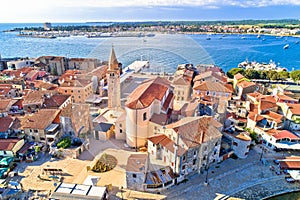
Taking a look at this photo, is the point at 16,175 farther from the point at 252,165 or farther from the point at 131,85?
the point at 131,85

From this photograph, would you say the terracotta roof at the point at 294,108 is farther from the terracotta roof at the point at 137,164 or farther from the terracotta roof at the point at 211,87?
the terracotta roof at the point at 137,164

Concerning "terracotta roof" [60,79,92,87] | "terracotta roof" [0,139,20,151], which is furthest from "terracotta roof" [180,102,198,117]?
"terracotta roof" [60,79,92,87]

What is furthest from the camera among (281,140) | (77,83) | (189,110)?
(77,83)

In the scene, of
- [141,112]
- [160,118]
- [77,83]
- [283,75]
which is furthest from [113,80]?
[283,75]

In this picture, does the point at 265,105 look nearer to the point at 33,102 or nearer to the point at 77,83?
the point at 77,83

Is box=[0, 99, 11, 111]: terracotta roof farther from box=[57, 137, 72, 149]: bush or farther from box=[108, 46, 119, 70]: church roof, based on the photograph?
box=[108, 46, 119, 70]: church roof

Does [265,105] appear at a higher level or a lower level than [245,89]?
lower

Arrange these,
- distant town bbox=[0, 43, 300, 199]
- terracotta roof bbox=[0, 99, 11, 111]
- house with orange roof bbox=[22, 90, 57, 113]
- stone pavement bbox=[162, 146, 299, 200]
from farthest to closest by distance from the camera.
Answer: house with orange roof bbox=[22, 90, 57, 113]
terracotta roof bbox=[0, 99, 11, 111]
distant town bbox=[0, 43, 300, 199]
stone pavement bbox=[162, 146, 299, 200]

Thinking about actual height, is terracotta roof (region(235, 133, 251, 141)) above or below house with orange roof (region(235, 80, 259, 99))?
below
